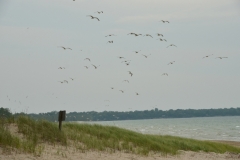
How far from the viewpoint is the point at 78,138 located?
57.0 feet

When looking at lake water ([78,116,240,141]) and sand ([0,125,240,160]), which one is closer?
sand ([0,125,240,160])

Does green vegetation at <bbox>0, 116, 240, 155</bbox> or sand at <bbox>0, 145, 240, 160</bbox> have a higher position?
green vegetation at <bbox>0, 116, 240, 155</bbox>

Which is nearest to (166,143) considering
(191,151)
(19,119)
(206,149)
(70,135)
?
(191,151)

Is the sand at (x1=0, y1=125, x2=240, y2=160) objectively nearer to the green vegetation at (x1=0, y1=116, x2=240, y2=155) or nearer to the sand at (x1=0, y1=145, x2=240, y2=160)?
the sand at (x1=0, y1=145, x2=240, y2=160)

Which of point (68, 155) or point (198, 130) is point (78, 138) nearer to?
point (68, 155)

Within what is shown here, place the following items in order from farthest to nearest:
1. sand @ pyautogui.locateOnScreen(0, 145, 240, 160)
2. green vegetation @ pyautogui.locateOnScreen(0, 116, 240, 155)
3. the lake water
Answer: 1. the lake water
2. green vegetation @ pyautogui.locateOnScreen(0, 116, 240, 155)
3. sand @ pyautogui.locateOnScreen(0, 145, 240, 160)

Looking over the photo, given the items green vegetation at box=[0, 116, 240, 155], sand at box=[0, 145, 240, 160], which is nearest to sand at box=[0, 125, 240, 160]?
sand at box=[0, 145, 240, 160]

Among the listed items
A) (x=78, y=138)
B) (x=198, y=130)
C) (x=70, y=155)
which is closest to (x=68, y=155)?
(x=70, y=155)

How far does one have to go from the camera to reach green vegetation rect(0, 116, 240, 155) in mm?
14430

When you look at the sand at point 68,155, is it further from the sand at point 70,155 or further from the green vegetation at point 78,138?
the green vegetation at point 78,138

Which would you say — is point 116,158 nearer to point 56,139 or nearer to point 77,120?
point 56,139

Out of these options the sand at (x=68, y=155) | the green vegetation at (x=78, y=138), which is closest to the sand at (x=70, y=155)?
the sand at (x=68, y=155)

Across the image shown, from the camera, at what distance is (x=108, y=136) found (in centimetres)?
1925

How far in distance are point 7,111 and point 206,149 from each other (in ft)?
35.1
